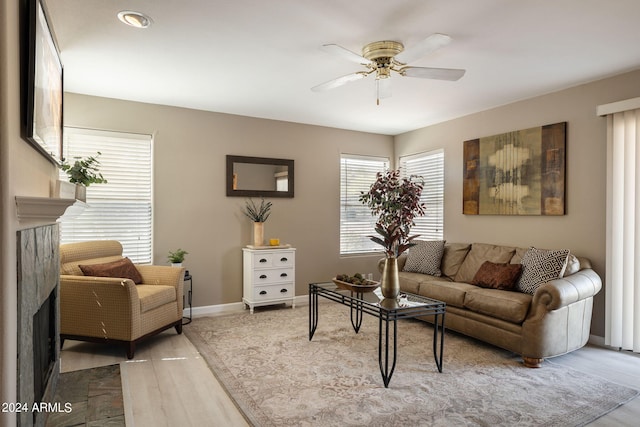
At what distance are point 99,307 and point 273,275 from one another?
211 centimetres

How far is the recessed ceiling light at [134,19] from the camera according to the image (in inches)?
98.7

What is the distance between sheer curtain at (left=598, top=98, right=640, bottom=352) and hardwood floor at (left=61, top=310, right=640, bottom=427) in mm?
258

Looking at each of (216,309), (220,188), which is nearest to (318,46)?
(220,188)

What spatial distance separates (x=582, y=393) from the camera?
273cm

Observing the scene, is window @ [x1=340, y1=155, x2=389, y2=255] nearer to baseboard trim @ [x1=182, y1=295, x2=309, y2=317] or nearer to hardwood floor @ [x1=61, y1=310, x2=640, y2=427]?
baseboard trim @ [x1=182, y1=295, x2=309, y2=317]

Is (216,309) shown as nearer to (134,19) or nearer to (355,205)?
(355,205)

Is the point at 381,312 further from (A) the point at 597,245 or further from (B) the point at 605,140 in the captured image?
(B) the point at 605,140

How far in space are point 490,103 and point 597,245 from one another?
6.28 ft

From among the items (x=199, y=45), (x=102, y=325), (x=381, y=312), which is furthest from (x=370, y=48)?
(x=102, y=325)

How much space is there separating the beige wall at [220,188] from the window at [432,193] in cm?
103

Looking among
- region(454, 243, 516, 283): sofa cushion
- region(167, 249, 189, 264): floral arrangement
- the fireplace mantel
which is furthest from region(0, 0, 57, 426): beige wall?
region(454, 243, 516, 283): sofa cushion

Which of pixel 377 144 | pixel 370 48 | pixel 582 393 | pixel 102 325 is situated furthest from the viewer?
pixel 377 144

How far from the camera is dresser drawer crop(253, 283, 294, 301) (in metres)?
4.90

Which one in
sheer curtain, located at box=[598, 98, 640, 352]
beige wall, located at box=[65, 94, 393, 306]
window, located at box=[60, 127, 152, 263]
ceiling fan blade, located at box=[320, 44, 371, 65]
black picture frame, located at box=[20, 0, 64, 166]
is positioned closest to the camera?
black picture frame, located at box=[20, 0, 64, 166]
